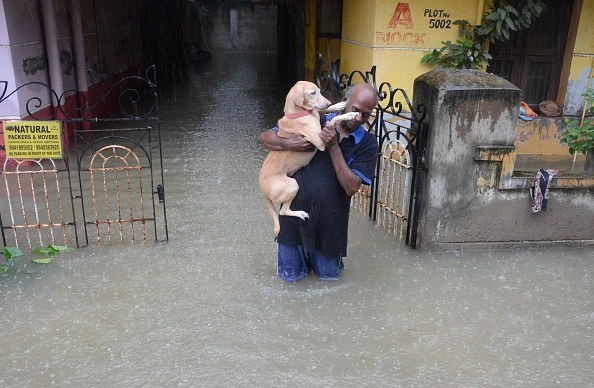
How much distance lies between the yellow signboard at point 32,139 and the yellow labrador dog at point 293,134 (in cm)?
196

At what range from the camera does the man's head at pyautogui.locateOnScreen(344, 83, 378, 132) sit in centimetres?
382

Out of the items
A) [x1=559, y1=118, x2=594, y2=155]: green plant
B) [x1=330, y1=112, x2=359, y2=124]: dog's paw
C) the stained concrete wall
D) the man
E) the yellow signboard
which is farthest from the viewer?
[x1=559, y1=118, x2=594, y2=155]: green plant

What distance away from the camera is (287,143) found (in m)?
3.92

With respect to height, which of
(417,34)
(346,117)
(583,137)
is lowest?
(583,137)

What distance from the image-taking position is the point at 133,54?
545 inches

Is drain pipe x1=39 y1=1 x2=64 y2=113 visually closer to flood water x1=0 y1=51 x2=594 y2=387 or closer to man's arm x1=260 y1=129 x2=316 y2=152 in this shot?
flood water x1=0 y1=51 x2=594 y2=387

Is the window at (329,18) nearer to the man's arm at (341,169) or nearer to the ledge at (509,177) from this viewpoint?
the ledge at (509,177)

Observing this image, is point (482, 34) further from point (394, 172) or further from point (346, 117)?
point (346, 117)

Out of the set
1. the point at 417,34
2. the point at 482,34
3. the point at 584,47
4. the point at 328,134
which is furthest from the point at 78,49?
the point at 584,47

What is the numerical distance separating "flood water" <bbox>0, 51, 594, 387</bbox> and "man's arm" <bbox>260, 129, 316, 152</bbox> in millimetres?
1224

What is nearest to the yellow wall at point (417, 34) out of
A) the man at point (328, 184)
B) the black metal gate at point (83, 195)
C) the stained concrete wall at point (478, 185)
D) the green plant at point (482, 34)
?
the green plant at point (482, 34)

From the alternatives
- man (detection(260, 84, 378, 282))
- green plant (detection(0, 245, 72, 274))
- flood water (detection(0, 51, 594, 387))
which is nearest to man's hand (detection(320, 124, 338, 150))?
man (detection(260, 84, 378, 282))

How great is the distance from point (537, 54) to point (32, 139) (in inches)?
314

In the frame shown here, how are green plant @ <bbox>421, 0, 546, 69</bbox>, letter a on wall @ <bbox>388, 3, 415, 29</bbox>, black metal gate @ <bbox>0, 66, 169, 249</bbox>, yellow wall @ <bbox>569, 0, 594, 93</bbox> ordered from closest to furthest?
black metal gate @ <bbox>0, 66, 169, 249</bbox> → green plant @ <bbox>421, 0, 546, 69</bbox> → letter a on wall @ <bbox>388, 3, 415, 29</bbox> → yellow wall @ <bbox>569, 0, 594, 93</bbox>
